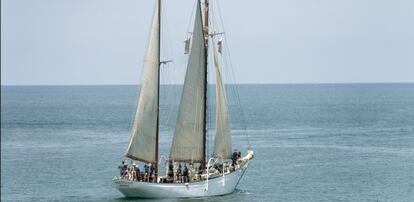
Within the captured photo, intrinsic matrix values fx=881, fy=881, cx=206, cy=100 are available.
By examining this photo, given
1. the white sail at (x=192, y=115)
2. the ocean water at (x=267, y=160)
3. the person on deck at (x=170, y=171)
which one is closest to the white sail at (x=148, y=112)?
the person on deck at (x=170, y=171)

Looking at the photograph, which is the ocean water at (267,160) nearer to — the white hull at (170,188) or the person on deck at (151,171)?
the white hull at (170,188)

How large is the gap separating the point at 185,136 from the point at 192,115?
1476 mm

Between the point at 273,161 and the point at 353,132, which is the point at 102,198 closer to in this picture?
the point at 273,161

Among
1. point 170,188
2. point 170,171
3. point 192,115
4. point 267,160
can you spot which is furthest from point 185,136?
point 267,160

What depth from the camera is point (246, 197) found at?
59438 millimetres

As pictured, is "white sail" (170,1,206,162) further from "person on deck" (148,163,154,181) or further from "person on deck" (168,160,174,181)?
"person on deck" (148,163,154,181)

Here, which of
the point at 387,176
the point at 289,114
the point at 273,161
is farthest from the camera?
the point at 289,114

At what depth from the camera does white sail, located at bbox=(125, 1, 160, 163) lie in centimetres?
5625

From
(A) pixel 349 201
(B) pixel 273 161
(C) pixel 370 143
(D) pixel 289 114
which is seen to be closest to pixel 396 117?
(D) pixel 289 114

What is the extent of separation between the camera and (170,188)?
5662cm

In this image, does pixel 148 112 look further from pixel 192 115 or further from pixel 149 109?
pixel 192 115

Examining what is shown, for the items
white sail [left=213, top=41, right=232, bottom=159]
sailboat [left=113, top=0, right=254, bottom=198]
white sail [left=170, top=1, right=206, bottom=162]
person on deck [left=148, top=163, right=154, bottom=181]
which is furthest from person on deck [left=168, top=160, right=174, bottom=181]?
white sail [left=213, top=41, right=232, bottom=159]

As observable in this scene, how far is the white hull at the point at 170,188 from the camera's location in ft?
184

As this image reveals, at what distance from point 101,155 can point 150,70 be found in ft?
104
